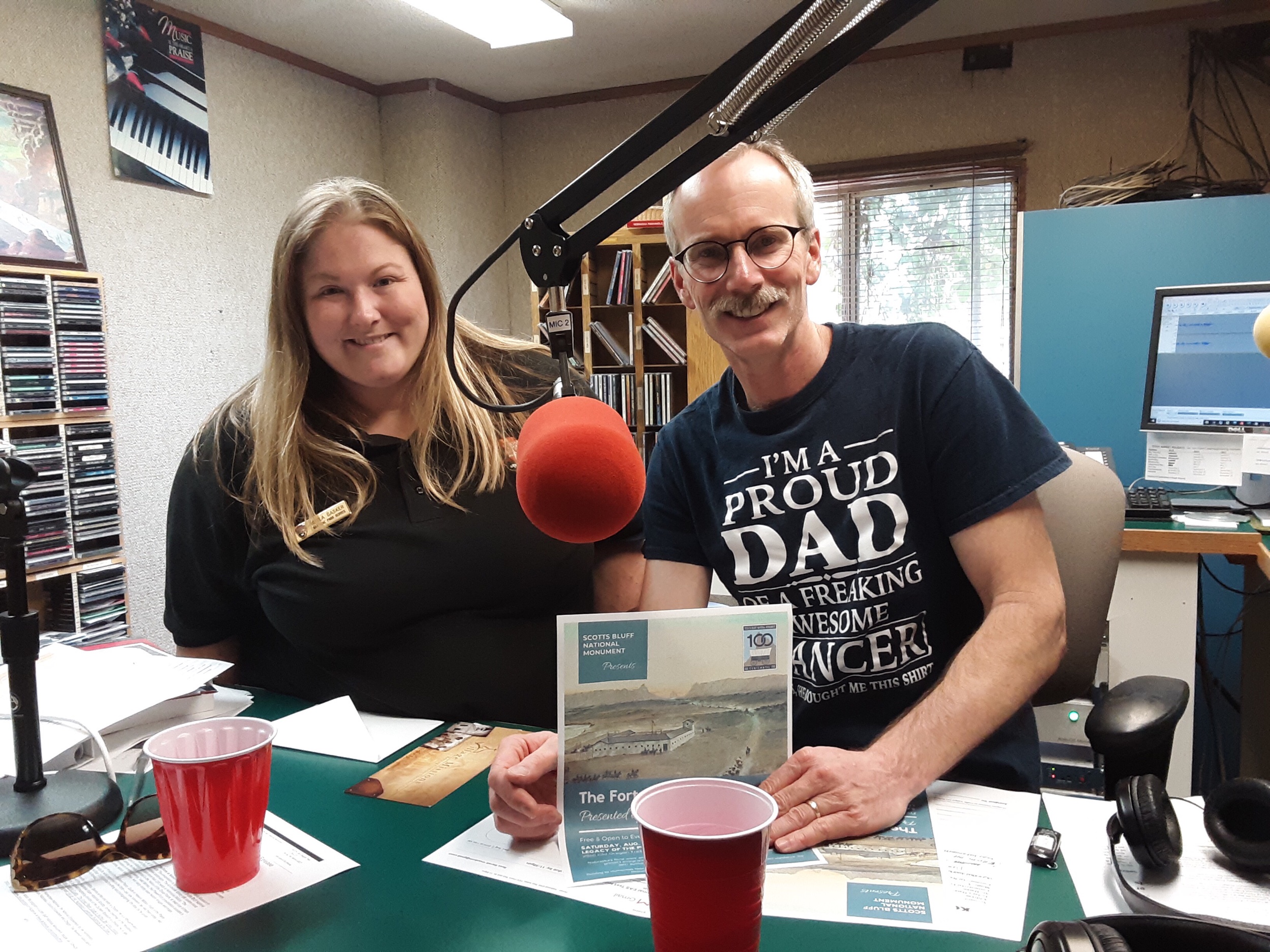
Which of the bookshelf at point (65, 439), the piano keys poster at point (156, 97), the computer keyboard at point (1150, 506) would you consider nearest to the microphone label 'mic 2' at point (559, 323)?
the computer keyboard at point (1150, 506)

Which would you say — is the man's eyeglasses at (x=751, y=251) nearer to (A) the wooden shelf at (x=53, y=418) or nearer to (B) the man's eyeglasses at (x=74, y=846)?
(B) the man's eyeglasses at (x=74, y=846)

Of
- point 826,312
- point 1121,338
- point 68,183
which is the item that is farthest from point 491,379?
point 826,312

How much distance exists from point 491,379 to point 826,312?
3.86 metres

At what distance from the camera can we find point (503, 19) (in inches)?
154

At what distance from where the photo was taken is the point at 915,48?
180 inches

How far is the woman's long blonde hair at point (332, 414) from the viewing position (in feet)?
4.25

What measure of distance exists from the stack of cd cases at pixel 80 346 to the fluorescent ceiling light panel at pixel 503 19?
5.57 ft

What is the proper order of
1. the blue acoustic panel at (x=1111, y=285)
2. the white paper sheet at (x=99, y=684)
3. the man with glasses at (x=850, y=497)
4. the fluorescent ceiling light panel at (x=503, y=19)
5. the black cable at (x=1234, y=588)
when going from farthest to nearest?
the fluorescent ceiling light panel at (x=503, y=19) → the blue acoustic panel at (x=1111, y=285) → the black cable at (x=1234, y=588) → the man with glasses at (x=850, y=497) → the white paper sheet at (x=99, y=684)

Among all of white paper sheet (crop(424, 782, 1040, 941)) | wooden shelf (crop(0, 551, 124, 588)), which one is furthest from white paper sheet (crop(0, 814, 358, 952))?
wooden shelf (crop(0, 551, 124, 588))

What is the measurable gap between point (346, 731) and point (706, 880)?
66cm

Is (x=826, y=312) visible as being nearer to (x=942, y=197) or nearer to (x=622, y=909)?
(x=942, y=197)

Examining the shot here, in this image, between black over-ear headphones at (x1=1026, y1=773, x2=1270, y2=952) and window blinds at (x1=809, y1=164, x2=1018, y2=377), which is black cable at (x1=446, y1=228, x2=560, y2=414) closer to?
black over-ear headphones at (x1=1026, y1=773, x2=1270, y2=952)

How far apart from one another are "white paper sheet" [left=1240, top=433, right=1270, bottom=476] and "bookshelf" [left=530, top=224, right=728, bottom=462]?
2430 millimetres

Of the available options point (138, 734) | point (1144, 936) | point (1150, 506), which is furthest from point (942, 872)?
point (1150, 506)
